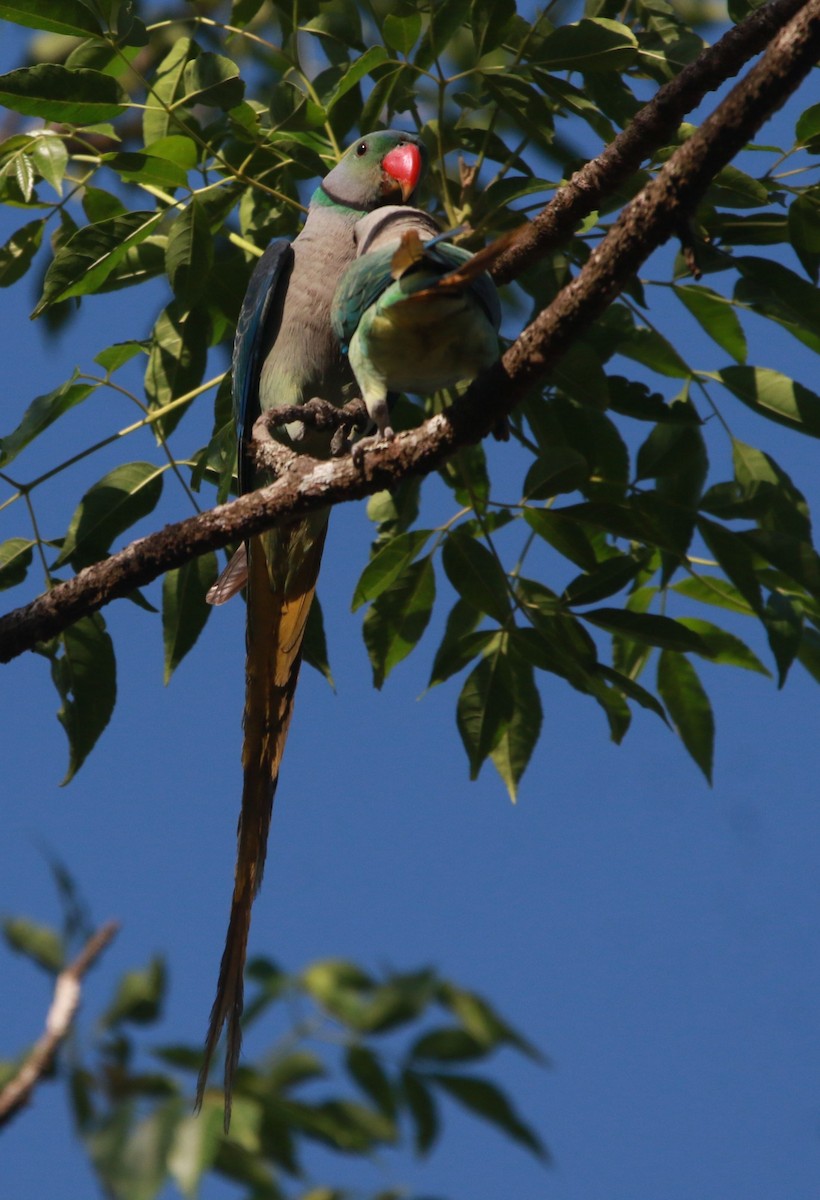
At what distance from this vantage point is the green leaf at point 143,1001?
2338mm

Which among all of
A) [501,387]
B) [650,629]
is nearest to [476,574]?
[650,629]

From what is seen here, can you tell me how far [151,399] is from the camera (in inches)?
111

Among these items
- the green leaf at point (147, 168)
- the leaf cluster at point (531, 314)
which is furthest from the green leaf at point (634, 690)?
the green leaf at point (147, 168)

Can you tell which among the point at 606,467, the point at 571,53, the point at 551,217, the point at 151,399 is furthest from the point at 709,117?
the point at 151,399

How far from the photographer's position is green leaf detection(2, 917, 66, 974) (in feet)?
6.86

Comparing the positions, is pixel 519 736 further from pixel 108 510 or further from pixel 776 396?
pixel 108 510

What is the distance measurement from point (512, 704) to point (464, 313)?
3.32 ft

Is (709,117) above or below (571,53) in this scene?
below

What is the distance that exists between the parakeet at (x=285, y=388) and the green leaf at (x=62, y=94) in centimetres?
53

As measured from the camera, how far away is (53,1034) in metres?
1.54

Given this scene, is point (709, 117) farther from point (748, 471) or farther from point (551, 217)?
point (748, 471)

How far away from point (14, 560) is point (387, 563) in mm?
837

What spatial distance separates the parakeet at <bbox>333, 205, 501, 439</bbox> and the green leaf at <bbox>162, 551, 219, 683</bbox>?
651 mm

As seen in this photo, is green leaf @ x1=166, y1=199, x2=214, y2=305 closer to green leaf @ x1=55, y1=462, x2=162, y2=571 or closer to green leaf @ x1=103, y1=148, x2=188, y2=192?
green leaf @ x1=103, y1=148, x2=188, y2=192
